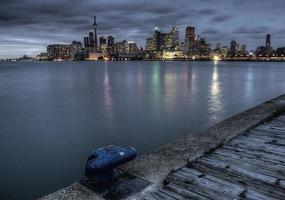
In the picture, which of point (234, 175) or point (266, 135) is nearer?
point (234, 175)

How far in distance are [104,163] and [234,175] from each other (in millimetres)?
2616

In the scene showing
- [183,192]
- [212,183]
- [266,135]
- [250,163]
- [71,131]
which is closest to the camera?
[183,192]

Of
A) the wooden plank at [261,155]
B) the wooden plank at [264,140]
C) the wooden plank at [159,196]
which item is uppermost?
the wooden plank at [264,140]

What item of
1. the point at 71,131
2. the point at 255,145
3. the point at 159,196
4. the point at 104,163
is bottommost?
the point at 71,131

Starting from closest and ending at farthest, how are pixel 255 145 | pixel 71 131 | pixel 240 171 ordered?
1. pixel 240 171
2. pixel 255 145
3. pixel 71 131

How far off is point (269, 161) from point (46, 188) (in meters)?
8.27

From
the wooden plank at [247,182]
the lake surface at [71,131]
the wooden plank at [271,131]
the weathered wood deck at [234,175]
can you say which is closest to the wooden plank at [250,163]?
the weathered wood deck at [234,175]

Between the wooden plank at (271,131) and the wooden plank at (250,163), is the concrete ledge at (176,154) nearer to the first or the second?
the wooden plank at (271,131)

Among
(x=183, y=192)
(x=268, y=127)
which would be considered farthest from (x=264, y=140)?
(x=183, y=192)

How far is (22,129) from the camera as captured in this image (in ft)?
64.2

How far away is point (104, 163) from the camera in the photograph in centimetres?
485

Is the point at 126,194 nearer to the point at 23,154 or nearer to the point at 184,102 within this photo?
the point at 23,154

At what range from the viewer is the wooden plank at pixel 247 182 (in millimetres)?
4872

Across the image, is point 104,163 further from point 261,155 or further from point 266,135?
point 266,135
